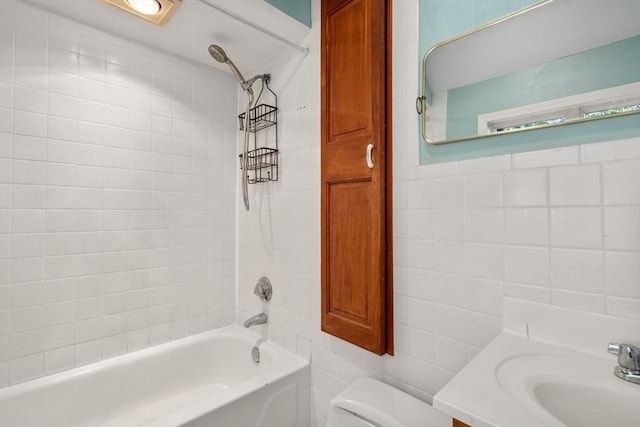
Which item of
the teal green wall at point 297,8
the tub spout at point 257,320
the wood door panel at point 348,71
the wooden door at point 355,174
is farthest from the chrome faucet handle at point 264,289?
the teal green wall at point 297,8

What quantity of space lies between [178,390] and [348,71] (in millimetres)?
1999

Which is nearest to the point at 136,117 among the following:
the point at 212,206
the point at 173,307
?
the point at 212,206

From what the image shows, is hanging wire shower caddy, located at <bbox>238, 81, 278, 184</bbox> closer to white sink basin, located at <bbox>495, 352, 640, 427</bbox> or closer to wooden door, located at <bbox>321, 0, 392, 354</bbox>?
wooden door, located at <bbox>321, 0, 392, 354</bbox>

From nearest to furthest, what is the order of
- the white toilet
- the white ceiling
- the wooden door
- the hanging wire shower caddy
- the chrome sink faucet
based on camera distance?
the chrome sink faucet
the white toilet
the wooden door
the white ceiling
the hanging wire shower caddy

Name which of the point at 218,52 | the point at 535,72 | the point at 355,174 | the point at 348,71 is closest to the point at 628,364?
the point at 535,72

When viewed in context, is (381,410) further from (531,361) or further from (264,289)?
(264,289)

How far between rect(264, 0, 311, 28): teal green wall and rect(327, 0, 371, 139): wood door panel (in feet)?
0.69

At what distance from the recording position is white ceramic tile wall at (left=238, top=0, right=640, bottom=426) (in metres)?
0.82

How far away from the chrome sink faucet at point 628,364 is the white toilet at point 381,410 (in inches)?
20.4

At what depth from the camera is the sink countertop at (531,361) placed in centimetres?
58

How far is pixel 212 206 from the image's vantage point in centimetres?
208

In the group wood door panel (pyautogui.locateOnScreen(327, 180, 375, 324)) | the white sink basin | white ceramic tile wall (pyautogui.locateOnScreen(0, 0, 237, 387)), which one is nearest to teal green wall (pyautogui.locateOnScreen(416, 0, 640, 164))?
wood door panel (pyautogui.locateOnScreen(327, 180, 375, 324))

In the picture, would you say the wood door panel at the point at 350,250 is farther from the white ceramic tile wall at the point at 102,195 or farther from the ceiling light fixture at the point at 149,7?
the ceiling light fixture at the point at 149,7

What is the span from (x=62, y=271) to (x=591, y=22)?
2.33m
